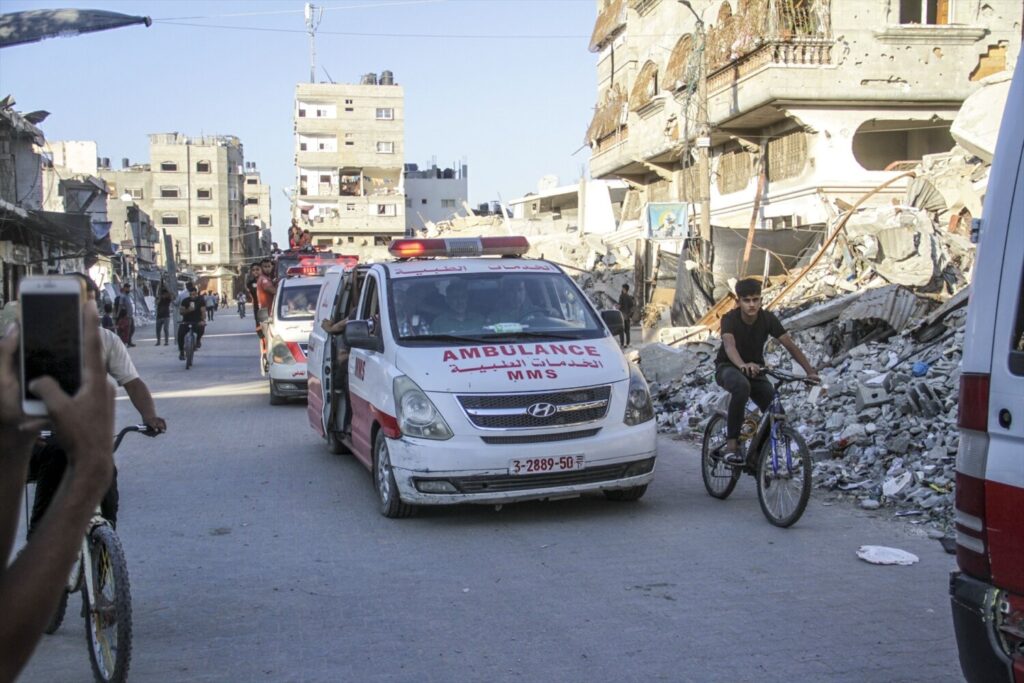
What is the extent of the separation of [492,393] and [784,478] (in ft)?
7.32

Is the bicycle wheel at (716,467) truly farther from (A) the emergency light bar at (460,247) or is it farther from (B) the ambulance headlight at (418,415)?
(A) the emergency light bar at (460,247)

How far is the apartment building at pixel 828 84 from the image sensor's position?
24719 mm

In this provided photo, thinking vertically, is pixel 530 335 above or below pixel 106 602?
above

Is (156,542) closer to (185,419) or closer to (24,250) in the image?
(185,419)

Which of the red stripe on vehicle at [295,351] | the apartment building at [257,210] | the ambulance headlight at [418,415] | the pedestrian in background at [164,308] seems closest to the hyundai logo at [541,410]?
the ambulance headlight at [418,415]

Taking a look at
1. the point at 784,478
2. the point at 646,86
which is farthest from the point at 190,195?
the point at 784,478

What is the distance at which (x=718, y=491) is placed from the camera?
8.66 meters

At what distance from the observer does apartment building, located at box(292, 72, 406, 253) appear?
281 ft

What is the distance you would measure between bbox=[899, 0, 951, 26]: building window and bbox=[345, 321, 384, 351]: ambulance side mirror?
69.9ft

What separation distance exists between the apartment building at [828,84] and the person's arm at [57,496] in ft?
71.5

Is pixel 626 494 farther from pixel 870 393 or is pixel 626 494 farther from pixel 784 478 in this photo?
pixel 870 393

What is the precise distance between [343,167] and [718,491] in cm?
8187

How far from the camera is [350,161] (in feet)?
287

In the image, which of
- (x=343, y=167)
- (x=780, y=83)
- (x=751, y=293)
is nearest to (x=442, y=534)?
(x=751, y=293)
